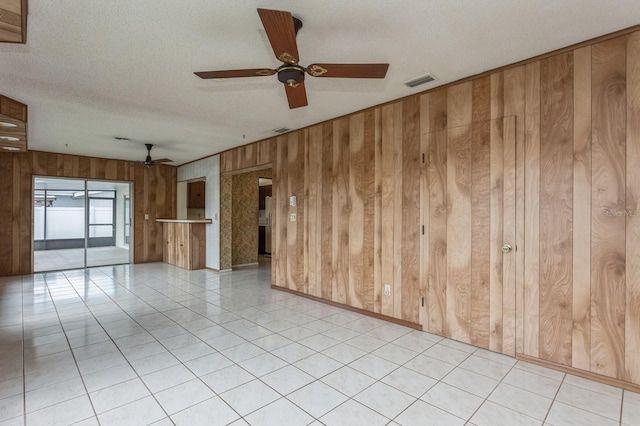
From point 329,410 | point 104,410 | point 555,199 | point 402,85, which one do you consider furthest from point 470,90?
point 104,410

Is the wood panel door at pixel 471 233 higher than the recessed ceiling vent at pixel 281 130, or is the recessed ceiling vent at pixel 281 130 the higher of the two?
the recessed ceiling vent at pixel 281 130

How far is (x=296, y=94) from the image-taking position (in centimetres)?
271

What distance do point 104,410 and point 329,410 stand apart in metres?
1.51

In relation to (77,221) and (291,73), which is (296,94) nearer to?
(291,73)

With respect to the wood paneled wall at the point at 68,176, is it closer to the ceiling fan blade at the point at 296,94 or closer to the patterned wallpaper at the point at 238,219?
the patterned wallpaper at the point at 238,219

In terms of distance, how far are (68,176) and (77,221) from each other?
4372 mm

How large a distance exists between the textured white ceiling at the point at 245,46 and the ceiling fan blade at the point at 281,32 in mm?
314

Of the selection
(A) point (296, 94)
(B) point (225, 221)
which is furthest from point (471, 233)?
(B) point (225, 221)

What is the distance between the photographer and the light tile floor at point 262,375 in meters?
2.04

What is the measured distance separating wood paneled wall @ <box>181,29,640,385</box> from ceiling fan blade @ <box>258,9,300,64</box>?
2002 millimetres

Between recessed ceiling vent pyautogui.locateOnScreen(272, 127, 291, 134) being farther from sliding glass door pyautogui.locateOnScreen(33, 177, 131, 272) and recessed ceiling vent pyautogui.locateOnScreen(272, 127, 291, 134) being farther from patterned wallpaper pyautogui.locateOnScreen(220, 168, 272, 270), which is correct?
sliding glass door pyautogui.locateOnScreen(33, 177, 131, 272)

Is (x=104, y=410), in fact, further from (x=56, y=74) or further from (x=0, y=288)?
(x=0, y=288)

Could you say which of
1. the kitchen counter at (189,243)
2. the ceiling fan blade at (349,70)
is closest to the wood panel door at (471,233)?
the ceiling fan blade at (349,70)

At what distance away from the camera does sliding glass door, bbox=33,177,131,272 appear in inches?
355
